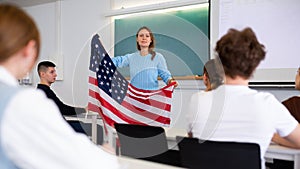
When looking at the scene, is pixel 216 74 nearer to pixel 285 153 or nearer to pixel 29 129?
pixel 285 153

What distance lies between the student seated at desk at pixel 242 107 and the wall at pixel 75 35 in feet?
12.2

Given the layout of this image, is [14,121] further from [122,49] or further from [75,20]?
[75,20]

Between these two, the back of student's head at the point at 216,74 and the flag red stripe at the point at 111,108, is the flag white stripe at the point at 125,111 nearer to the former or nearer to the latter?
the flag red stripe at the point at 111,108

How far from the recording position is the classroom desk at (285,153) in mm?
1557

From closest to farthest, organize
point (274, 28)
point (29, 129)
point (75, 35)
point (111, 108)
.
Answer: point (29, 129) < point (111, 108) < point (274, 28) < point (75, 35)

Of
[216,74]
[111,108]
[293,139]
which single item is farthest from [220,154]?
[111,108]

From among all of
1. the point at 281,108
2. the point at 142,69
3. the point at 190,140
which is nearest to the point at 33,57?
the point at 190,140

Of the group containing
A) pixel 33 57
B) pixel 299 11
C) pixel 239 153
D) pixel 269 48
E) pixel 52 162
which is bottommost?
pixel 239 153

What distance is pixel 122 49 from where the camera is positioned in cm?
494

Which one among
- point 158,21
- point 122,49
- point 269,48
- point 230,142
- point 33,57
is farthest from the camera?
point 122,49

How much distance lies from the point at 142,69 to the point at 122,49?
161 centimetres

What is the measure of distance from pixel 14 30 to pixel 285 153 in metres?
1.34

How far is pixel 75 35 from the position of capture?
563 centimetres

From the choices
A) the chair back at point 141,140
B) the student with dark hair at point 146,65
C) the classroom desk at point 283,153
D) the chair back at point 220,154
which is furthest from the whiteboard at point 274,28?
the chair back at point 220,154
